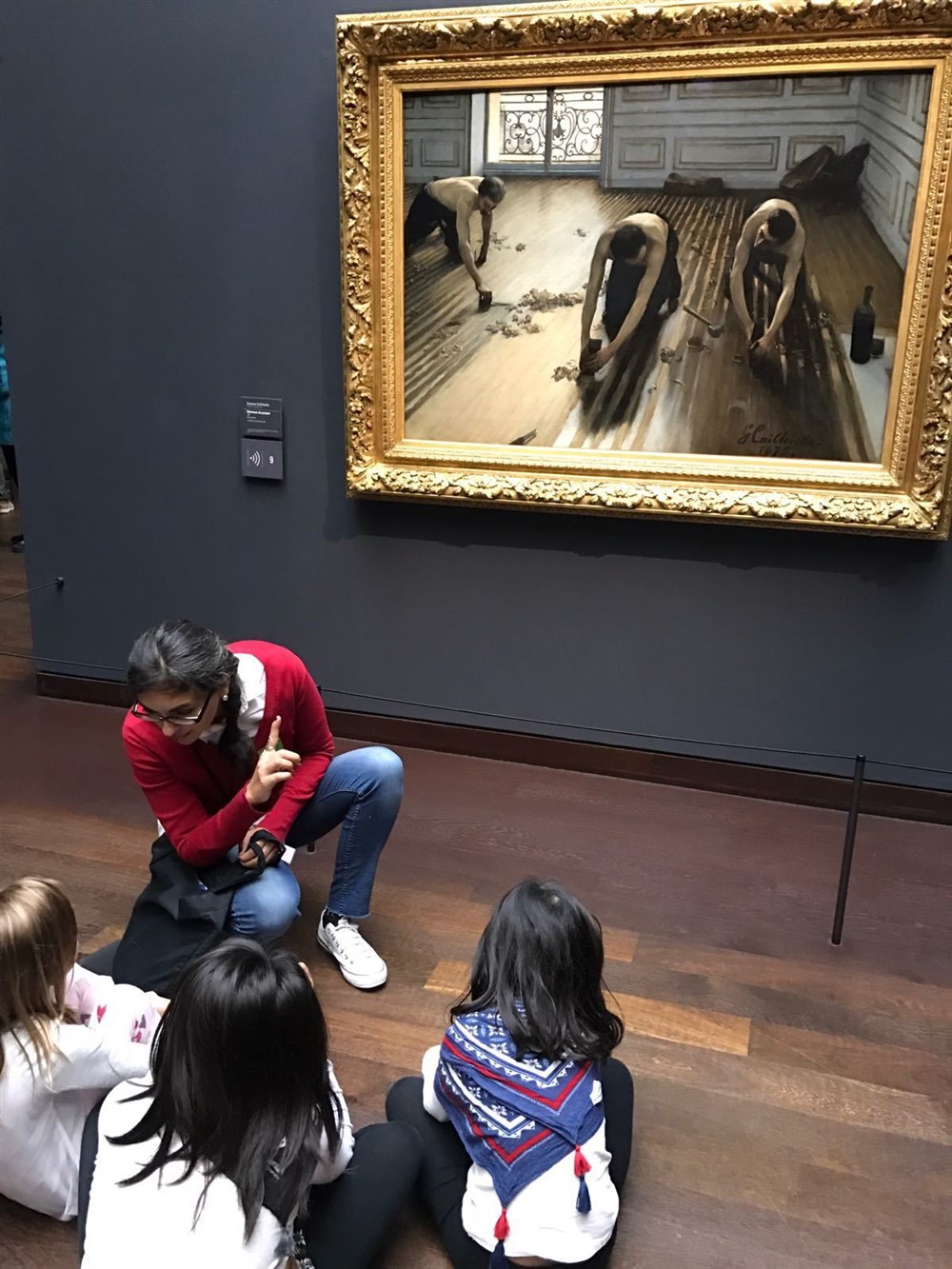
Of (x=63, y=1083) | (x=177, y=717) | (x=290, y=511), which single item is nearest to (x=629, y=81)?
(x=290, y=511)

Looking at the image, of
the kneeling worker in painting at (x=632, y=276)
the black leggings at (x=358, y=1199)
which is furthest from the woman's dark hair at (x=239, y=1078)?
the kneeling worker in painting at (x=632, y=276)

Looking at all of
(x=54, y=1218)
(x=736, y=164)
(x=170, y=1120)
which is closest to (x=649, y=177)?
(x=736, y=164)

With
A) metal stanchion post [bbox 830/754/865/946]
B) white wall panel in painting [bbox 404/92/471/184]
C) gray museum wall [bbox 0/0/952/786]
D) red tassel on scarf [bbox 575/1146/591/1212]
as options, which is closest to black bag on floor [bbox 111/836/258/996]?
red tassel on scarf [bbox 575/1146/591/1212]

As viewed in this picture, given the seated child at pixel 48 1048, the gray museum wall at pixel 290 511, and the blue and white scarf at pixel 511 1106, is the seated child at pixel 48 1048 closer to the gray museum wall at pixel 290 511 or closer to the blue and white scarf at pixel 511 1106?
the blue and white scarf at pixel 511 1106

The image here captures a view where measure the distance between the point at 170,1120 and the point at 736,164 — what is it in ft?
12.5

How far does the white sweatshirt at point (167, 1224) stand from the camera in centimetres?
188

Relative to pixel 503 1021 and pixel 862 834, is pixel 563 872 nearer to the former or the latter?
pixel 862 834

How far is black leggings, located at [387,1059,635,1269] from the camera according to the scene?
2451 mm

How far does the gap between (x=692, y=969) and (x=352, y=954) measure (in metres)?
1.19

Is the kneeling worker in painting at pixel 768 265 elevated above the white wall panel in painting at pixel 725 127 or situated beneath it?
situated beneath

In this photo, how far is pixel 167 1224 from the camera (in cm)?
190

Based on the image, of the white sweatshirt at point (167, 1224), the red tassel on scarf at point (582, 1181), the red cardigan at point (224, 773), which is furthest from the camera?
the red cardigan at point (224, 773)

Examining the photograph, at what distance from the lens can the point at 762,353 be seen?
419 cm

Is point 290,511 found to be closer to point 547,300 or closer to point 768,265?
point 547,300
